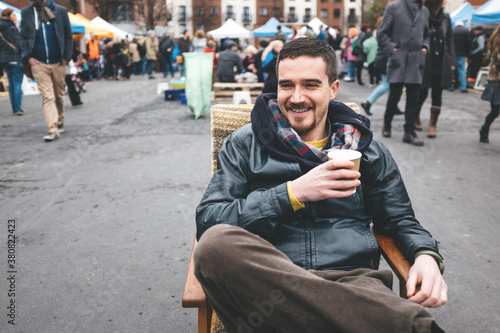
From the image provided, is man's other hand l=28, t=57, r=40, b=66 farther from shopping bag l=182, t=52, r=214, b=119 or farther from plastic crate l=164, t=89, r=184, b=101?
plastic crate l=164, t=89, r=184, b=101

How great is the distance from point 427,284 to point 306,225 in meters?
0.53

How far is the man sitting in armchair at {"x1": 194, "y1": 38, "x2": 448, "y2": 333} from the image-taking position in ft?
4.35

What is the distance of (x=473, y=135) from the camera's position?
6.98m

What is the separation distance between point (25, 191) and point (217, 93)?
24.5 feet

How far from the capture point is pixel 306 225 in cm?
182

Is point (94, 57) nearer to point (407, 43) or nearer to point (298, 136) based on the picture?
point (407, 43)

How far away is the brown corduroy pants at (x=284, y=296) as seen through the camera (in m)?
1.29

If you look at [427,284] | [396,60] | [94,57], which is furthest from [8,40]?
[94,57]

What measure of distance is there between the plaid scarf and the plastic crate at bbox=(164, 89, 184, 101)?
31.4 feet

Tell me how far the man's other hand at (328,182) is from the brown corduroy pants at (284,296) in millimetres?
302

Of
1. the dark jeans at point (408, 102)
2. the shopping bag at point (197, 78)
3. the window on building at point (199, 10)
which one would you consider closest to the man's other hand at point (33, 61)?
the shopping bag at point (197, 78)

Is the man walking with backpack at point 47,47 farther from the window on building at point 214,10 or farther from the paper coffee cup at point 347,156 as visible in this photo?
the window on building at point 214,10

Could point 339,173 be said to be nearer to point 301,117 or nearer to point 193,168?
point 301,117

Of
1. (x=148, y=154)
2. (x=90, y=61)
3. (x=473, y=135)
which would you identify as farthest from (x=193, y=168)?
(x=90, y=61)
